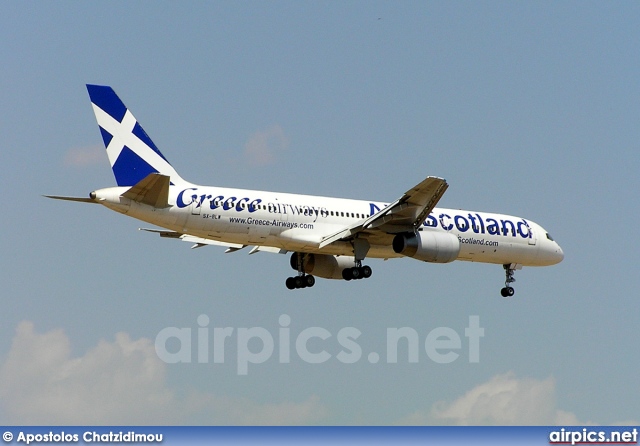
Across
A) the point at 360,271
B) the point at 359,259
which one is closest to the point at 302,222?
the point at 359,259

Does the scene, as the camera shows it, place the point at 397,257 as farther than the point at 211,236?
Yes

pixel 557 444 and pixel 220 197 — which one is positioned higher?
pixel 220 197

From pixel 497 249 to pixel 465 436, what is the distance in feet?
52.4

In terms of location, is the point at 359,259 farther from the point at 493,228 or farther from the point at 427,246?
the point at 493,228

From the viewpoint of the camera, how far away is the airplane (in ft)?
146

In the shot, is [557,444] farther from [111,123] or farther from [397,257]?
[111,123]

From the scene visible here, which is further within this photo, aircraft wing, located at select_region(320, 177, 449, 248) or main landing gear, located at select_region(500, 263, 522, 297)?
main landing gear, located at select_region(500, 263, 522, 297)

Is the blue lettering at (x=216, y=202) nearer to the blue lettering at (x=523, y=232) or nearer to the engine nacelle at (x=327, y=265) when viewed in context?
the engine nacelle at (x=327, y=265)

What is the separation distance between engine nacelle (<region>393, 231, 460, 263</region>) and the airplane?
0.04 metres

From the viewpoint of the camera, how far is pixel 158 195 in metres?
43.4

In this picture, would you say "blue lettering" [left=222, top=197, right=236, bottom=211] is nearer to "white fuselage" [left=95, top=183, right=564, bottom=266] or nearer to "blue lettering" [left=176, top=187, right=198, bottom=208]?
"white fuselage" [left=95, top=183, right=564, bottom=266]

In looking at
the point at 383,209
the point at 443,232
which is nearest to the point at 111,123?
the point at 383,209

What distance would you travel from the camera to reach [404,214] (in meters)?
47.2

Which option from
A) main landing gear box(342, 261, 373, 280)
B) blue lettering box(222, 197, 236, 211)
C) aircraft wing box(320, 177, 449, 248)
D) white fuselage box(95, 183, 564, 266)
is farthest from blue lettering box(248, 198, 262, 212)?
main landing gear box(342, 261, 373, 280)
